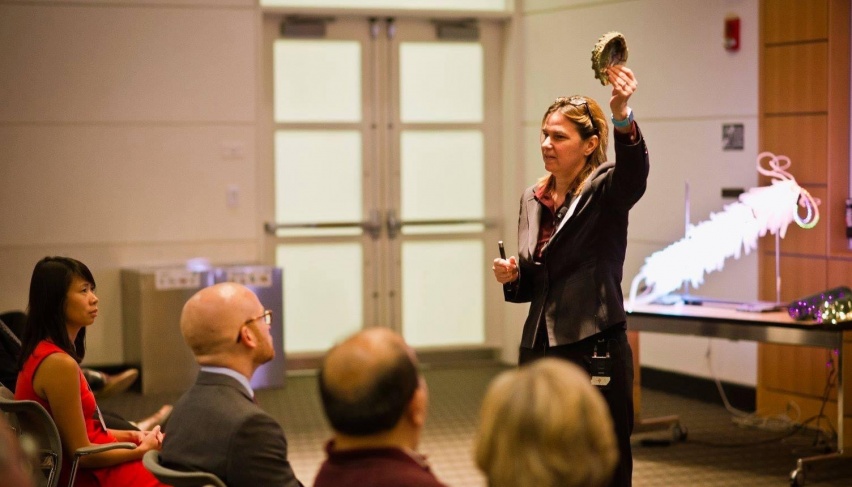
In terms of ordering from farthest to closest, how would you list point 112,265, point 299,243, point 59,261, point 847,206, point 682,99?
point 299,243 → point 112,265 → point 682,99 → point 847,206 → point 59,261

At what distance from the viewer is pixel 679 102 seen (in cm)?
709

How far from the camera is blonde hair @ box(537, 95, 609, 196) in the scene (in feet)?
10.5

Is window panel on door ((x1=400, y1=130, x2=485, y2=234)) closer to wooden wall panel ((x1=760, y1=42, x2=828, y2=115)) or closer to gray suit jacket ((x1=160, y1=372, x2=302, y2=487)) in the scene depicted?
wooden wall panel ((x1=760, y1=42, x2=828, y2=115))

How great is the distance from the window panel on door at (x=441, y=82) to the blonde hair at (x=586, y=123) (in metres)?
5.10

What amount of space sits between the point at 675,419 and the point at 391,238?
2.91 metres

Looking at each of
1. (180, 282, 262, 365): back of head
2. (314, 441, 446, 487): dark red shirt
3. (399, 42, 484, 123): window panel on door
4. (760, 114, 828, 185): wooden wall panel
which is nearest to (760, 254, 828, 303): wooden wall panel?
(760, 114, 828, 185): wooden wall panel

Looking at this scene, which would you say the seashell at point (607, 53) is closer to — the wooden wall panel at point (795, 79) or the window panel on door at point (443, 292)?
the wooden wall panel at point (795, 79)

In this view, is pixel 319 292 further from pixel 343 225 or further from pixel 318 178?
pixel 318 178

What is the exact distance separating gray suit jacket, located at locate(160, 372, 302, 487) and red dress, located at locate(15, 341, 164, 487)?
0.86m

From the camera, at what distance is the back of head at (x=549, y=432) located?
1.55m

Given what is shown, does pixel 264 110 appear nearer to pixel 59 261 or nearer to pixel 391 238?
pixel 391 238

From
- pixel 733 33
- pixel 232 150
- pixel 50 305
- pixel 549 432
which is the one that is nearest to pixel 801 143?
pixel 733 33

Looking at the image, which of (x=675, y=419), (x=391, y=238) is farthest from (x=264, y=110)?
(x=675, y=419)

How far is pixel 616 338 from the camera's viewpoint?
3.17 meters
